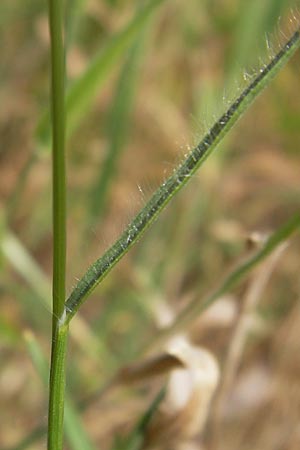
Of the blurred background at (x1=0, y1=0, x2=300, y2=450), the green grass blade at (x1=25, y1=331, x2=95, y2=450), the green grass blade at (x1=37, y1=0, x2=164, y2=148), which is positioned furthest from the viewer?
the blurred background at (x1=0, y1=0, x2=300, y2=450)

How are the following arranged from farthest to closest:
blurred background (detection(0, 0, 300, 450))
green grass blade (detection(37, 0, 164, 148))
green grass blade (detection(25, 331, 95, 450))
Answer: blurred background (detection(0, 0, 300, 450)), green grass blade (detection(37, 0, 164, 148)), green grass blade (detection(25, 331, 95, 450))

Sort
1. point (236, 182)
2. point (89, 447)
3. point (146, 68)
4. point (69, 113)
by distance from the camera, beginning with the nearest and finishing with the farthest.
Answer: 1. point (89, 447)
2. point (69, 113)
3. point (236, 182)
4. point (146, 68)

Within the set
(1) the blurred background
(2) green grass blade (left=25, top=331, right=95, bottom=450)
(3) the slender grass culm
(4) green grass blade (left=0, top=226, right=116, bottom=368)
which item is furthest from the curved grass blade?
(4) green grass blade (left=0, top=226, right=116, bottom=368)

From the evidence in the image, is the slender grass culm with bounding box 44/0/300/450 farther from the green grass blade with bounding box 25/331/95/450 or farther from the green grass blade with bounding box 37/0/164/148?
Answer: the green grass blade with bounding box 37/0/164/148

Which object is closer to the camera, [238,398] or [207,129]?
[207,129]

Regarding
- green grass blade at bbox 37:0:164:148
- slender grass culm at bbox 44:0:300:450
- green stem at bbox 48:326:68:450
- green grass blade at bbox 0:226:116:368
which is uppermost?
green grass blade at bbox 0:226:116:368

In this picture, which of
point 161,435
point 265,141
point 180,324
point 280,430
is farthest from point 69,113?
point 265,141

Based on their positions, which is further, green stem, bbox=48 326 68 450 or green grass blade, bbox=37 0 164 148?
green grass blade, bbox=37 0 164 148

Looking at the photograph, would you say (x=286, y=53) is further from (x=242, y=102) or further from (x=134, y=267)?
(x=134, y=267)
